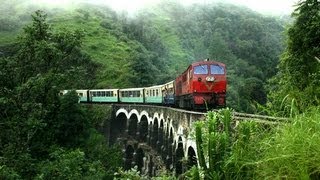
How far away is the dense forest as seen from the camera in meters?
5.31

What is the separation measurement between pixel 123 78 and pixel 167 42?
2010 inches

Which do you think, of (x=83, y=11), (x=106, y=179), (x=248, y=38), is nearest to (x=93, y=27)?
(x=83, y=11)

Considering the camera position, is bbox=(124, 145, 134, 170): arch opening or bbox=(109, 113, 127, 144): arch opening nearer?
bbox=(124, 145, 134, 170): arch opening

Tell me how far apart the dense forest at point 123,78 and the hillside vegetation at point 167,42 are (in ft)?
0.99

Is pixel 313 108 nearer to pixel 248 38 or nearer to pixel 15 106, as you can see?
pixel 15 106

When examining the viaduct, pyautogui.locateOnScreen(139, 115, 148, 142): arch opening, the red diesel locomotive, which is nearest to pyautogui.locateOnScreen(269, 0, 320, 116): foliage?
the red diesel locomotive

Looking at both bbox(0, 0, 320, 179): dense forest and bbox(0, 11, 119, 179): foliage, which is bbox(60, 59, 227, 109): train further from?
bbox(0, 11, 119, 179): foliage

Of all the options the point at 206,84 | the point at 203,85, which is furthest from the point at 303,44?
the point at 203,85

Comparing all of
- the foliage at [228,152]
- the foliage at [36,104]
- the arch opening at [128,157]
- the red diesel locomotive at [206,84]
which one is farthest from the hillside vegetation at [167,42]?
the foliage at [228,152]

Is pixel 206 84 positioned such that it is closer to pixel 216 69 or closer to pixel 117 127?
pixel 216 69

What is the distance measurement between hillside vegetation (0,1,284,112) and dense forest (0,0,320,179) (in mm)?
302

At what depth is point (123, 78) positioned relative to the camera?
67875 mm

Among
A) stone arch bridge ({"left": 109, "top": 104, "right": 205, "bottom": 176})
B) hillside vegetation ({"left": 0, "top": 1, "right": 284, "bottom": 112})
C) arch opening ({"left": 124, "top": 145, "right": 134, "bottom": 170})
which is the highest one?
hillside vegetation ({"left": 0, "top": 1, "right": 284, "bottom": 112})

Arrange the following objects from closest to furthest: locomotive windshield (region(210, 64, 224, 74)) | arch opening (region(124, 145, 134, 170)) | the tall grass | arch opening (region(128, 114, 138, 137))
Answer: the tall grass → locomotive windshield (region(210, 64, 224, 74)) → arch opening (region(124, 145, 134, 170)) → arch opening (region(128, 114, 138, 137))
